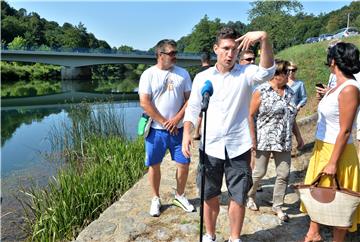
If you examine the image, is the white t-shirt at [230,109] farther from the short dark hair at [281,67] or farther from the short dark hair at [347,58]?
the short dark hair at [281,67]

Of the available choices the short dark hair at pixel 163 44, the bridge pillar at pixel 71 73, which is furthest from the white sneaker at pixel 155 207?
the bridge pillar at pixel 71 73

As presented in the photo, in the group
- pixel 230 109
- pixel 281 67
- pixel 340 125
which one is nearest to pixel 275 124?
pixel 281 67

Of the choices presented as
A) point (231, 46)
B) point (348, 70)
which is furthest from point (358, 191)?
point (231, 46)

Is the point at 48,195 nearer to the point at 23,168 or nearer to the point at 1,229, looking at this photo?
the point at 1,229

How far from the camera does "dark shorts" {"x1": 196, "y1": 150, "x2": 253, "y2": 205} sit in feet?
9.14

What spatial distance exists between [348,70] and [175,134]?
5.44 ft

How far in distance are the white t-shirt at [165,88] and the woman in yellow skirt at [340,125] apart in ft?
4.37

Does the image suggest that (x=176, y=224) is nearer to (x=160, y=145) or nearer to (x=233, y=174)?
(x=160, y=145)

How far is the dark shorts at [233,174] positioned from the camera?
2.79 metres

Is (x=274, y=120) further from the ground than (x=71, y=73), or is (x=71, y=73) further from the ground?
(x=274, y=120)

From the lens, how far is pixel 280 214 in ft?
12.0

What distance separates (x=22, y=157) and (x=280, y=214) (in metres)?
7.01

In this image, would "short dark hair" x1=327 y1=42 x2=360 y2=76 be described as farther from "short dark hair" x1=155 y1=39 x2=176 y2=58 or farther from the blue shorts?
the blue shorts

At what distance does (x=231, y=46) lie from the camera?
2.64 m
